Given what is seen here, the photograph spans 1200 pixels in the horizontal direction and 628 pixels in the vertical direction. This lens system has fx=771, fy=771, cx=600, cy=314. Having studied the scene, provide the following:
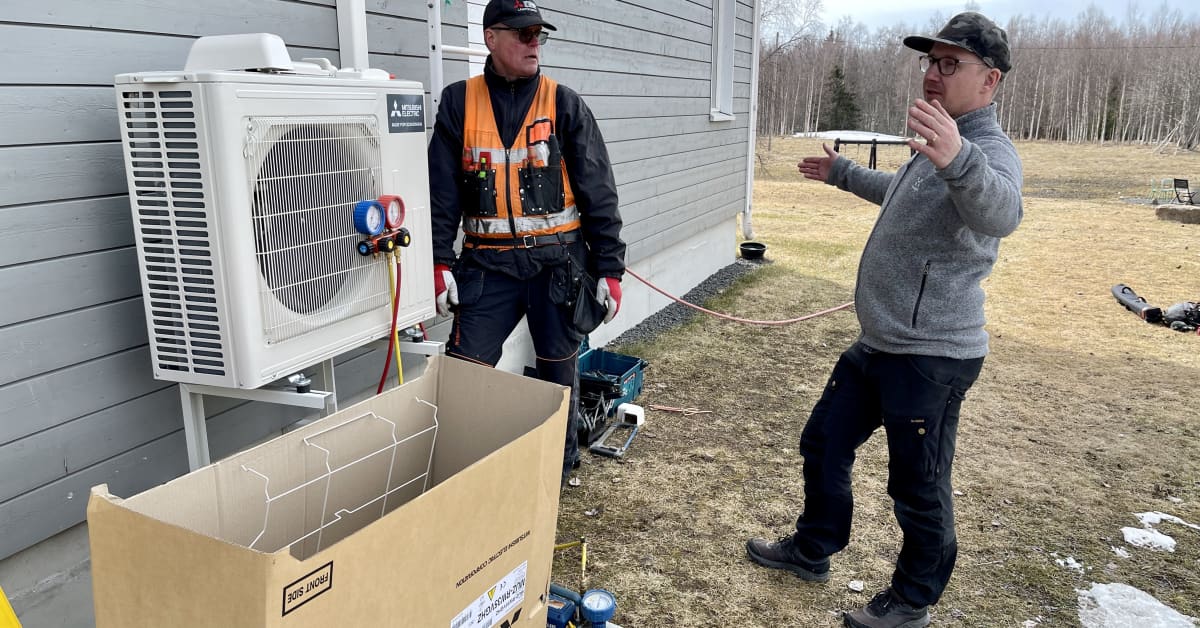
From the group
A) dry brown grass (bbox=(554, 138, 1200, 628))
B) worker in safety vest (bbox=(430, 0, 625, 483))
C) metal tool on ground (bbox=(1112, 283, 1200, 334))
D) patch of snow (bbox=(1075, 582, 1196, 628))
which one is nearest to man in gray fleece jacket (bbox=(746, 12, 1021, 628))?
dry brown grass (bbox=(554, 138, 1200, 628))

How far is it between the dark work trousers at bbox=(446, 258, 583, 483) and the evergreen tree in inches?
1608

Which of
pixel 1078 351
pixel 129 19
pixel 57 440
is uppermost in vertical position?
pixel 129 19

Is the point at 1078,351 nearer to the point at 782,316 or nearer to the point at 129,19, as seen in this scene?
the point at 782,316

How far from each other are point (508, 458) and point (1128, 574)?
2673mm

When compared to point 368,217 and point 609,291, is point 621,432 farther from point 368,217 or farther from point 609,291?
point 368,217

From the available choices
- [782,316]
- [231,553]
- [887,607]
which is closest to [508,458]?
[231,553]

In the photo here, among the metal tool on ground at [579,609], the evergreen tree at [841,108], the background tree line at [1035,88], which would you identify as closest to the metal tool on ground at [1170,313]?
the metal tool on ground at [579,609]

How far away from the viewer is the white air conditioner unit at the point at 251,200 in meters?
1.68

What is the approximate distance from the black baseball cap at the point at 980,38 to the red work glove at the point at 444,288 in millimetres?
1793

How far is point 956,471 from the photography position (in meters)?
3.77

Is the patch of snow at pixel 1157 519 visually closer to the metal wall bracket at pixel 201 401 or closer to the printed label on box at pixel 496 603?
the printed label on box at pixel 496 603

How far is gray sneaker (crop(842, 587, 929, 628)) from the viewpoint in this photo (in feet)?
8.23

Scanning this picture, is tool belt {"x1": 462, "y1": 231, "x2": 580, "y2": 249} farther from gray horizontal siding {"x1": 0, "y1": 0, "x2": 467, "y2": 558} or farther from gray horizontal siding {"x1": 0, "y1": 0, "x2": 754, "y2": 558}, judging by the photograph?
gray horizontal siding {"x1": 0, "y1": 0, "x2": 467, "y2": 558}

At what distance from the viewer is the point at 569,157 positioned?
3.00m
